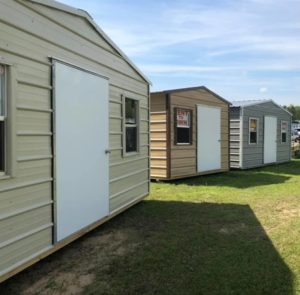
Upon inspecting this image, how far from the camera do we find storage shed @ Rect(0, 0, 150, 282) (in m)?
3.98

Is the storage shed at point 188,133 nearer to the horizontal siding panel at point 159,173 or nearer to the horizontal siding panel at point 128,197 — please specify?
the horizontal siding panel at point 159,173

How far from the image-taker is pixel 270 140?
58.7ft

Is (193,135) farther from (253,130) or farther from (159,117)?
(253,130)

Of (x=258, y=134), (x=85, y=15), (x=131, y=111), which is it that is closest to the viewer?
(x=85, y=15)

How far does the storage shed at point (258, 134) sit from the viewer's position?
15570mm

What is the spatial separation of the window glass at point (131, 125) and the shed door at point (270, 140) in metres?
10.7

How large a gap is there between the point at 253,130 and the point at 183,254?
1217 centimetres

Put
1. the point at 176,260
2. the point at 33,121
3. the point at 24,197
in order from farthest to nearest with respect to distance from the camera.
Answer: the point at 176,260, the point at 33,121, the point at 24,197

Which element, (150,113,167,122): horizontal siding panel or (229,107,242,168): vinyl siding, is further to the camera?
(229,107,242,168): vinyl siding

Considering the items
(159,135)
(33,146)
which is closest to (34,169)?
(33,146)

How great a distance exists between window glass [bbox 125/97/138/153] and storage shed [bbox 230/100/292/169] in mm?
8343

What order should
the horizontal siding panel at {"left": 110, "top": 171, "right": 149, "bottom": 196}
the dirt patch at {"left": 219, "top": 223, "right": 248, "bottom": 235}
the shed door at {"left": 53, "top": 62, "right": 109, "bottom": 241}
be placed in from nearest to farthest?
the shed door at {"left": 53, "top": 62, "right": 109, "bottom": 241} < the dirt patch at {"left": 219, "top": 223, "right": 248, "bottom": 235} < the horizontal siding panel at {"left": 110, "top": 171, "right": 149, "bottom": 196}

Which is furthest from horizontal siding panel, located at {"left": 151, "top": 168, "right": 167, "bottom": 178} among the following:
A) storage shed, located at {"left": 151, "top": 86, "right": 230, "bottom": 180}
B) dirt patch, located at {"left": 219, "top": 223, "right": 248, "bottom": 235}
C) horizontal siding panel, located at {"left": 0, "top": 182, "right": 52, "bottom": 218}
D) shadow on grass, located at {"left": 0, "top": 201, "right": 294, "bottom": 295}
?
horizontal siding panel, located at {"left": 0, "top": 182, "right": 52, "bottom": 218}

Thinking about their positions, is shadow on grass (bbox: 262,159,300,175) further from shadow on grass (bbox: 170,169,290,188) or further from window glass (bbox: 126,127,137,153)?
window glass (bbox: 126,127,137,153)
